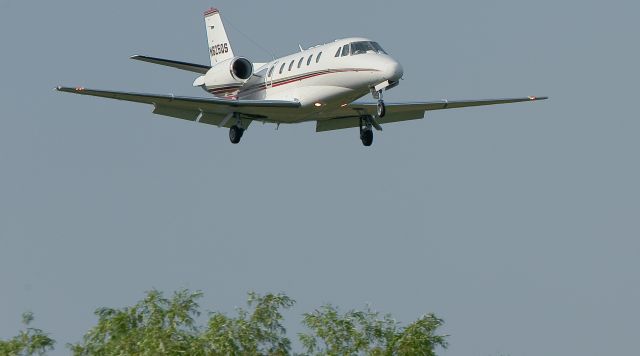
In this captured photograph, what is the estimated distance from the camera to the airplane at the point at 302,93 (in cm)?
4375

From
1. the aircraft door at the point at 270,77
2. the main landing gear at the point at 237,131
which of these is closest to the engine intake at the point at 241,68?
the aircraft door at the point at 270,77

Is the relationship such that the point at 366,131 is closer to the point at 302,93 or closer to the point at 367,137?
the point at 367,137

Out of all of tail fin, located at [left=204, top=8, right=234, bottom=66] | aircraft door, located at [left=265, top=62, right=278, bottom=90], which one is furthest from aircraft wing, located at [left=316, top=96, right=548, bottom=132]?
tail fin, located at [left=204, top=8, right=234, bottom=66]

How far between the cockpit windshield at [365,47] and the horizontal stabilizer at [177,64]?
297 inches

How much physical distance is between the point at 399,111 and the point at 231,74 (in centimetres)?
525

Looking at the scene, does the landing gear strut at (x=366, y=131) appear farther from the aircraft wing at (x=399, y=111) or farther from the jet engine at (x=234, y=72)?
the jet engine at (x=234, y=72)

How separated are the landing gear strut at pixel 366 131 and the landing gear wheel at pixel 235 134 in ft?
11.6

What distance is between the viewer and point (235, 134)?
4778 centimetres

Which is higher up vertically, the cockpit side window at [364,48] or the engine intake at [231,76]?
the engine intake at [231,76]

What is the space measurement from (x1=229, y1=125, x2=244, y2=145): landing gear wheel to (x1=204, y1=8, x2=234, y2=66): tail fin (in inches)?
265

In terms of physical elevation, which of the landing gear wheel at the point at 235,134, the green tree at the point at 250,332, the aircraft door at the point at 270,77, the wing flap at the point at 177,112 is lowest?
the green tree at the point at 250,332

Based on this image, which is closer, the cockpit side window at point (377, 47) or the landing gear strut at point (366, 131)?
the cockpit side window at point (377, 47)

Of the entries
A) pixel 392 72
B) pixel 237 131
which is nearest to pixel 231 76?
pixel 237 131

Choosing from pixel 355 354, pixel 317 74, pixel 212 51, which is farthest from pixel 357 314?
pixel 212 51
